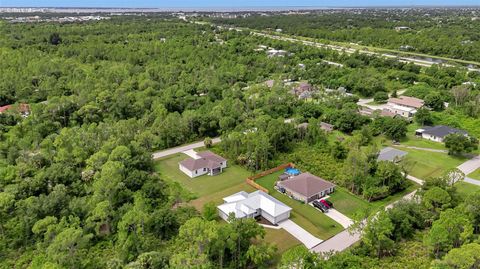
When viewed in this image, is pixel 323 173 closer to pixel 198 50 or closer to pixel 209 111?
pixel 209 111

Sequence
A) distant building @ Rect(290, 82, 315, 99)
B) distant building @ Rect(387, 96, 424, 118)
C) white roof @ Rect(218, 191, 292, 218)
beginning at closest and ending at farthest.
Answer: white roof @ Rect(218, 191, 292, 218) < distant building @ Rect(387, 96, 424, 118) < distant building @ Rect(290, 82, 315, 99)

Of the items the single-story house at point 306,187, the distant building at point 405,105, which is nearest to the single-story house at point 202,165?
the single-story house at point 306,187

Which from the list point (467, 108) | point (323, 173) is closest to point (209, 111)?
point (323, 173)

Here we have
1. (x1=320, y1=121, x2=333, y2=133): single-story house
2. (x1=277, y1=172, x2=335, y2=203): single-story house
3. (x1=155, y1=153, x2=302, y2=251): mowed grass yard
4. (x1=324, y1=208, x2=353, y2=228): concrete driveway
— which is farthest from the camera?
(x1=320, y1=121, x2=333, y2=133): single-story house

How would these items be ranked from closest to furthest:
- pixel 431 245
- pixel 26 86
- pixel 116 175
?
1. pixel 431 245
2. pixel 116 175
3. pixel 26 86

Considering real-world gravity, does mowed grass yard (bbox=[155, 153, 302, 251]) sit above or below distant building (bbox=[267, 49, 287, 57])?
below

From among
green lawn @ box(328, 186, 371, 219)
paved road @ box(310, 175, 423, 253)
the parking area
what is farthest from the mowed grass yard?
green lawn @ box(328, 186, 371, 219)

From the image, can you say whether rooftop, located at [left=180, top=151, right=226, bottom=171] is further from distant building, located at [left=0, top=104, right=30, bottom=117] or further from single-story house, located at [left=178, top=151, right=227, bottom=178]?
distant building, located at [left=0, top=104, right=30, bottom=117]
